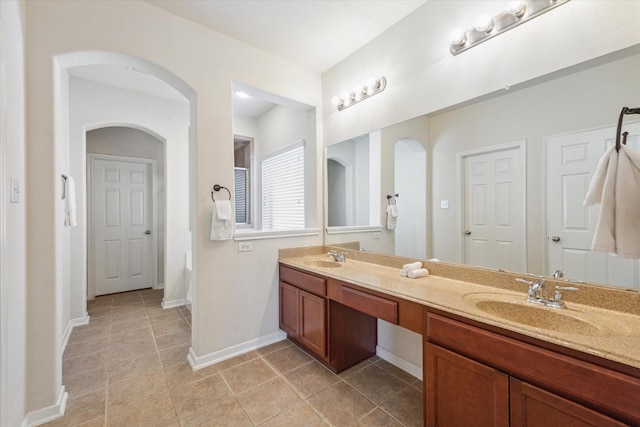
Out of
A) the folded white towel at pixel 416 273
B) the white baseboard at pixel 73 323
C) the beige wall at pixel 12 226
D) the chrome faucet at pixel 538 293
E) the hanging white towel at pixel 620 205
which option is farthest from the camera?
the white baseboard at pixel 73 323

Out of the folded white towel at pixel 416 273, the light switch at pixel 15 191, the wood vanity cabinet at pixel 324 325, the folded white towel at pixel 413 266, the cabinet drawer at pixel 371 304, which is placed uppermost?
the light switch at pixel 15 191

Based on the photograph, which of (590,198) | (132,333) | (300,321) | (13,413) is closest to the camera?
(590,198)

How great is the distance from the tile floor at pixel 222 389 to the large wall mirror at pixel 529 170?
1.06m

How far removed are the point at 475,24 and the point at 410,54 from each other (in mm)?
524

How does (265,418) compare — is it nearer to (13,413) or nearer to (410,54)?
(13,413)

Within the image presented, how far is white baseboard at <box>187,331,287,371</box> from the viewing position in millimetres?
2267

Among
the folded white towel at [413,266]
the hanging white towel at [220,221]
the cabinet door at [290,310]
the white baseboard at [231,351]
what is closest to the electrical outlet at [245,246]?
the hanging white towel at [220,221]

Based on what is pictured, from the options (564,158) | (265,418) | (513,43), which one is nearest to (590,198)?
(564,158)

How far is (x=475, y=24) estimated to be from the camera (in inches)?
67.6

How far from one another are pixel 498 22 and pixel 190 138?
93.9 inches

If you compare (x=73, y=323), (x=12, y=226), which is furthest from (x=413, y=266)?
(x=73, y=323)

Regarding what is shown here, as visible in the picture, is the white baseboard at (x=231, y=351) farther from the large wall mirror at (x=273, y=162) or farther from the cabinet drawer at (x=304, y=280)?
the large wall mirror at (x=273, y=162)

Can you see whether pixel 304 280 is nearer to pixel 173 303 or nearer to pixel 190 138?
pixel 190 138

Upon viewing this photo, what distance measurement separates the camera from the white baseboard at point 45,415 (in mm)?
1640
